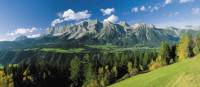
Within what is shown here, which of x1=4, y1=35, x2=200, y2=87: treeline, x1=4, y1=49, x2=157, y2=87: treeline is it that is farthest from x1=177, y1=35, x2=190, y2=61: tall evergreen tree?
x1=4, y1=49, x2=157, y2=87: treeline

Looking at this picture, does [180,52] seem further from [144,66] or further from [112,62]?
[112,62]

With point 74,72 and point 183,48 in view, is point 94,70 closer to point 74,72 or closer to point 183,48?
point 74,72

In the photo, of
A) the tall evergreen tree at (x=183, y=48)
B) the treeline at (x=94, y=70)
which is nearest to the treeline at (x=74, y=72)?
the treeline at (x=94, y=70)

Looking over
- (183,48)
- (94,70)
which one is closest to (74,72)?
(94,70)

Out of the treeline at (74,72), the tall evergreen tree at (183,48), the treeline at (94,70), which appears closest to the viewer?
the treeline at (94,70)

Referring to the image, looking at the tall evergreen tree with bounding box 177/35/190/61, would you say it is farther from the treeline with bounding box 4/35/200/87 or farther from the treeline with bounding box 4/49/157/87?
the treeline with bounding box 4/49/157/87

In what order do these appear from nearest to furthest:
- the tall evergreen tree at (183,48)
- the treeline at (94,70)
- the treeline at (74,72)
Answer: the treeline at (94,70)
the tall evergreen tree at (183,48)
the treeline at (74,72)

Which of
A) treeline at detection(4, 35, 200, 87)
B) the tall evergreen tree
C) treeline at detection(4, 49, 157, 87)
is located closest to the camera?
treeline at detection(4, 35, 200, 87)

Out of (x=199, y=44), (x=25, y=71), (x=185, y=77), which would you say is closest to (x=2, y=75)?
(x=25, y=71)

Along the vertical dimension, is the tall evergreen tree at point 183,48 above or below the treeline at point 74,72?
above

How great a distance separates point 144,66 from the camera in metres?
165

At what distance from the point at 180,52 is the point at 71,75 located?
181ft

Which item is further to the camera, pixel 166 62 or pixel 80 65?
pixel 80 65

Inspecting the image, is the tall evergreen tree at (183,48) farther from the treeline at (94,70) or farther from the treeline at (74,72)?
the treeline at (74,72)
